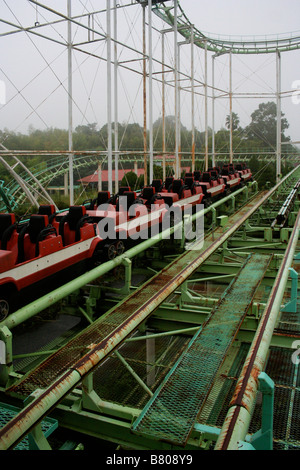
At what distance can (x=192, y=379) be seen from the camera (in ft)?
8.87

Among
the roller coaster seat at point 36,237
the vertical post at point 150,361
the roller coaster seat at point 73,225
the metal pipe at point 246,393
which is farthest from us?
the roller coaster seat at point 73,225

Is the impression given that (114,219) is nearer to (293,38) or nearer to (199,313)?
(199,313)

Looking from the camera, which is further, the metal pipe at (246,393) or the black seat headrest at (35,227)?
the black seat headrest at (35,227)

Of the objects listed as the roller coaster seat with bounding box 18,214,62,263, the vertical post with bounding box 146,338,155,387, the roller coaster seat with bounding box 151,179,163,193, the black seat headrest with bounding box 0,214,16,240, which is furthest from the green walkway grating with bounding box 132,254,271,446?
the roller coaster seat with bounding box 151,179,163,193

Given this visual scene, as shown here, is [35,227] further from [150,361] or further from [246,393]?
[246,393]

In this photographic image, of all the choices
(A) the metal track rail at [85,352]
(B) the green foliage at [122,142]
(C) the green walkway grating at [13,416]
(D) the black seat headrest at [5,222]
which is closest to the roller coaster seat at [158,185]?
(B) the green foliage at [122,142]

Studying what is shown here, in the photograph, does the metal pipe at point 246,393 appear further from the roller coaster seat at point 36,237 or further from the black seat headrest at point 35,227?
the black seat headrest at point 35,227

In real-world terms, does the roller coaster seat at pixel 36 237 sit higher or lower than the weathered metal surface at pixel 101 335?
higher

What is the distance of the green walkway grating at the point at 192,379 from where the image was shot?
88.6 inches

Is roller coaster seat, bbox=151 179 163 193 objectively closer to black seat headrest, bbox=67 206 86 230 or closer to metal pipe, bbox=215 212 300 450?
black seat headrest, bbox=67 206 86 230

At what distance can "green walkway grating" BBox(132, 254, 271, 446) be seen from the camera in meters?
2.25
